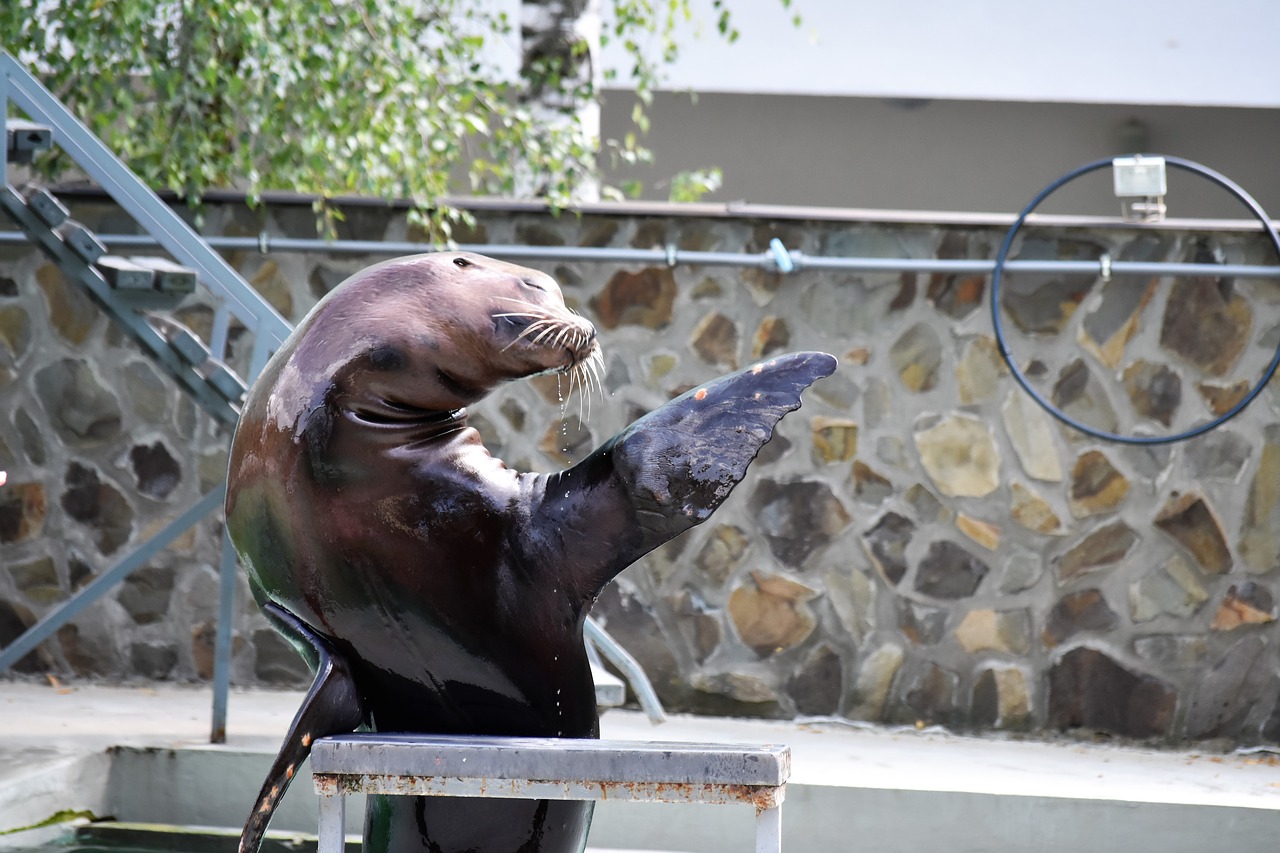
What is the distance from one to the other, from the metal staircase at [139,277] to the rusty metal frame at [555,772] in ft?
8.70

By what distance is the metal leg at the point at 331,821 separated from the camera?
1887mm

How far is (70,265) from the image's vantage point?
469cm

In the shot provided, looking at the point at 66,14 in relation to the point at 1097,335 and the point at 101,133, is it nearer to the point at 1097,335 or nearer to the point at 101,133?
the point at 101,133

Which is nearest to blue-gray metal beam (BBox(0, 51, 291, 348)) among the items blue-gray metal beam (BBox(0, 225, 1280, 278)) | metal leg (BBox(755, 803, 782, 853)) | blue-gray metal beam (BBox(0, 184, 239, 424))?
blue-gray metal beam (BBox(0, 184, 239, 424))

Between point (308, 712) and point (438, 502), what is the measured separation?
12.9 inches

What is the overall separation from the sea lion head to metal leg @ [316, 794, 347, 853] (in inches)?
20.6

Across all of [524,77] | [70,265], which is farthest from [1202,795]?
[524,77]

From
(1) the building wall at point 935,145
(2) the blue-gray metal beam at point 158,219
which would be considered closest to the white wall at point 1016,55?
(1) the building wall at point 935,145

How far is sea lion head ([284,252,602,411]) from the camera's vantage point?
2068 mm

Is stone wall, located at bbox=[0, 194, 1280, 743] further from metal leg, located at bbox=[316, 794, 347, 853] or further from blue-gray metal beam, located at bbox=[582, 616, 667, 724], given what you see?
metal leg, located at bbox=[316, 794, 347, 853]

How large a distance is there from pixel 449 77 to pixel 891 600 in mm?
3267

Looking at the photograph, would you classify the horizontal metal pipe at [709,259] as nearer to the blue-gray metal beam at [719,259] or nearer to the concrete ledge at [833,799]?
the blue-gray metal beam at [719,259]

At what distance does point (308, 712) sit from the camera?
6.66 feet

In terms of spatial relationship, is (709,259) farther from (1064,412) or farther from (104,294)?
(104,294)
